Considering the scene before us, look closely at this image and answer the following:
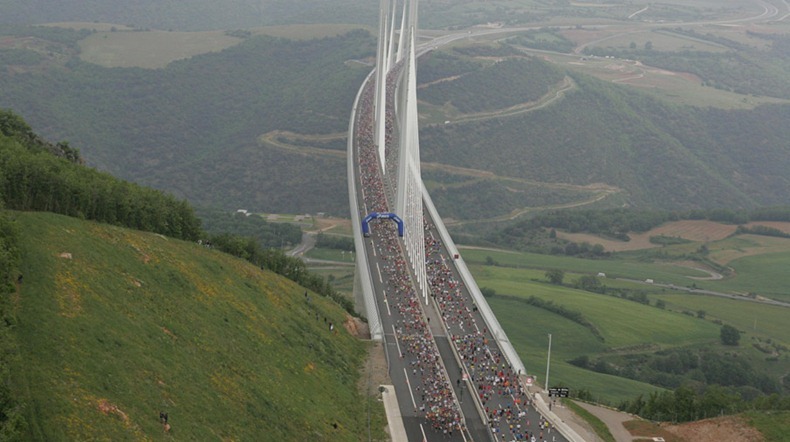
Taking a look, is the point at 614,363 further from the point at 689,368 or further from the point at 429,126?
the point at 429,126

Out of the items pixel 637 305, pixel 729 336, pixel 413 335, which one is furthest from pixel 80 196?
pixel 637 305

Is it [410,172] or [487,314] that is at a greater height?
[410,172]

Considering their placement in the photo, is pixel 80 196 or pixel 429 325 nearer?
pixel 80 196

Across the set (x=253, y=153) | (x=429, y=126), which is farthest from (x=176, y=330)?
(x=429, y=126)

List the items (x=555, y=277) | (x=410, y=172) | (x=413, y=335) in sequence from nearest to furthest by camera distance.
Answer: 1. (x=413, y=335)
2. (x=410, y=172)
3. (x=555, y=277)

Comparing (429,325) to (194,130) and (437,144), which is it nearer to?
(437,144)

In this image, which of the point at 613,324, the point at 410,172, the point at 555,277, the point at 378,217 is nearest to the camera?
the point at 410,172

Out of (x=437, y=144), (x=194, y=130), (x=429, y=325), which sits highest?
(x=194, y=130)

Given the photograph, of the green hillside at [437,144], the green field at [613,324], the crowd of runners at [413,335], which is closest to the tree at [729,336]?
the green field at [613,324]
